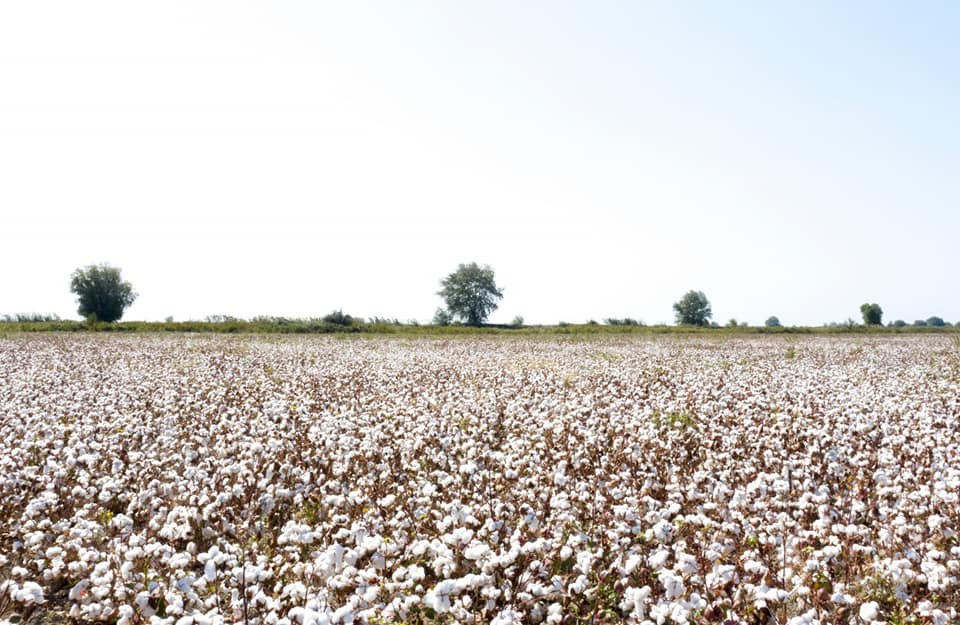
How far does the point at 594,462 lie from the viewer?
7.49 m

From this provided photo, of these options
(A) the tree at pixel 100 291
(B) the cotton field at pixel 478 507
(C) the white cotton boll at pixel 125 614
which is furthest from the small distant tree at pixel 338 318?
(A) the tree at pixel 100 291

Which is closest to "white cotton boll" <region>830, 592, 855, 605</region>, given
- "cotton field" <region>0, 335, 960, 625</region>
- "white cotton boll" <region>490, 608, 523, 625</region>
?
"cotton field" <region>0, 335, 960, 625</region>

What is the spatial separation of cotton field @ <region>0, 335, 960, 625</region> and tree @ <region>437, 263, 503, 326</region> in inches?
3509

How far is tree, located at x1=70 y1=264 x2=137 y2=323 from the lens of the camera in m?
88.8

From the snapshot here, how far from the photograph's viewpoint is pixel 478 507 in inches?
211

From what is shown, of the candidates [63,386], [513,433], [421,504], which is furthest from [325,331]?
[421,504]

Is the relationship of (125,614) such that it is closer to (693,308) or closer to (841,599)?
(841,599)

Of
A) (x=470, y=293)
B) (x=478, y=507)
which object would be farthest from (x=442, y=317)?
(x=478, y=507)

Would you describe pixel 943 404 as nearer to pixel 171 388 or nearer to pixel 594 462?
pixel 594 462

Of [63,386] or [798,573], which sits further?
[63,386]

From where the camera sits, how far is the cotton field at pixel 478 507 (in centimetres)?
397

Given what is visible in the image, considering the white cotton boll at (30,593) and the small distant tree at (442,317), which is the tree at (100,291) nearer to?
the small distant tree at (442,317)

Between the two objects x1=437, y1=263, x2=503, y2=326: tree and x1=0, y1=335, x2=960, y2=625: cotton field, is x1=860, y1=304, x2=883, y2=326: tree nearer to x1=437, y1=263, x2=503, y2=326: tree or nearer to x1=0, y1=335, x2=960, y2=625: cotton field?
x1=437, y1=263, x2=503, y2=326: tree

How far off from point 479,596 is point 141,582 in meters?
2.52
